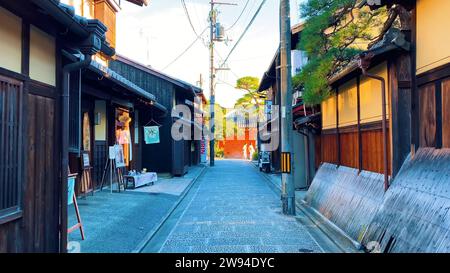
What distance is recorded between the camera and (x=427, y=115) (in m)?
5.93

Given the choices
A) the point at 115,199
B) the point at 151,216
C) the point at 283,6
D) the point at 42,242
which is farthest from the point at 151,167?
the point at 42,242

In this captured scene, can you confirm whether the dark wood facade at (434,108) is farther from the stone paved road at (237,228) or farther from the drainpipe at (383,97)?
the stone paved road at (237,228)

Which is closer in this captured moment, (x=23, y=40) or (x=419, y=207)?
(x=23, y=40)

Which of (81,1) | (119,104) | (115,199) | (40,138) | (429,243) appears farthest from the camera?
(119,104)

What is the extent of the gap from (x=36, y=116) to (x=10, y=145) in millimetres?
804

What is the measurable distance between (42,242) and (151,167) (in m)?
17.3

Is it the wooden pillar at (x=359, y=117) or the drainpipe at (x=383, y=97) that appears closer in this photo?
the drainpipe at (x=383, y=97)

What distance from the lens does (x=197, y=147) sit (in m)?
36.9

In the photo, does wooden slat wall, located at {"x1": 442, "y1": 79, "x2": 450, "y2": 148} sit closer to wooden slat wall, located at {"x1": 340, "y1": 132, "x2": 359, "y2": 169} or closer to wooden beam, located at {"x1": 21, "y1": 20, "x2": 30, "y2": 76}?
wooden slat wall, located at {"x1": 340, "y1": 132, "x2": 359, "y2": 169}

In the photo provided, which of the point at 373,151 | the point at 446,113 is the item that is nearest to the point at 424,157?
the point at 446,113

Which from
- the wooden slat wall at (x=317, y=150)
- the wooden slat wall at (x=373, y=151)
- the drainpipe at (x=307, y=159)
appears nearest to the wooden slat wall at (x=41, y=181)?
the wooden slat wall at (x=373, y=151)

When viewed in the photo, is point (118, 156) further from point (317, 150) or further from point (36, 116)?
point (36, 116)

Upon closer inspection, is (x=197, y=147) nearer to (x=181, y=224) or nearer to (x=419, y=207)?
(x=181, y=224)

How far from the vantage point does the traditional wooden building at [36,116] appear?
4512 millimetres
